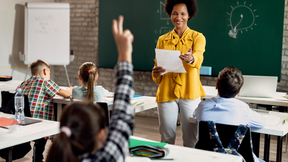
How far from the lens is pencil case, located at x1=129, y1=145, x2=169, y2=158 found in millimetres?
1429

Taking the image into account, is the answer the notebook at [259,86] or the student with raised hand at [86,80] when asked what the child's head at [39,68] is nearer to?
the student with raised hand at [86,80]

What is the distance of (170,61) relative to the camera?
2.30m

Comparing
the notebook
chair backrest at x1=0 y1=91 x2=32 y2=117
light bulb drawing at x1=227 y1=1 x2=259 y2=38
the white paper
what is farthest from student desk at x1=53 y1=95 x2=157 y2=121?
light bulb drawing at x1=227 y1=1 x2=259 y2=38

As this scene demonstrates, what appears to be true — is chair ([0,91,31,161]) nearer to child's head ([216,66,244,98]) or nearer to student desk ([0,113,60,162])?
student desk ([0,113,60,162])

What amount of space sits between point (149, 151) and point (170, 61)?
3.25 ft

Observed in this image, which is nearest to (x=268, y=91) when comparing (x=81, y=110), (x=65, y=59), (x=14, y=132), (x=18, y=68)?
(x=14, y=132)

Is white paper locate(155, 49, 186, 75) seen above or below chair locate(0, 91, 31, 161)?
above

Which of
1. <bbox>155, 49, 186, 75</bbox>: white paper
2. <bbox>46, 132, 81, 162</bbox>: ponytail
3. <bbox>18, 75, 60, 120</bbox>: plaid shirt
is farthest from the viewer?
<bbox>18, 75, 60, 120</bbox>: plaid shirt

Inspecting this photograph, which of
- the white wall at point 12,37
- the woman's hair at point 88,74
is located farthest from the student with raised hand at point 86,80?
the white wall at point 12,37

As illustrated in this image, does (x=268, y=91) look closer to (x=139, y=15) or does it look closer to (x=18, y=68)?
(x=139, y=15)

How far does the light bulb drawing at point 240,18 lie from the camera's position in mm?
4234

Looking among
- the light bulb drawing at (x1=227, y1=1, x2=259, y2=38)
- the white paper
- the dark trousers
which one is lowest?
the dark trousers

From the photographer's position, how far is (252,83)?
3.05 metres

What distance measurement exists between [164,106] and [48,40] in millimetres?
3813
